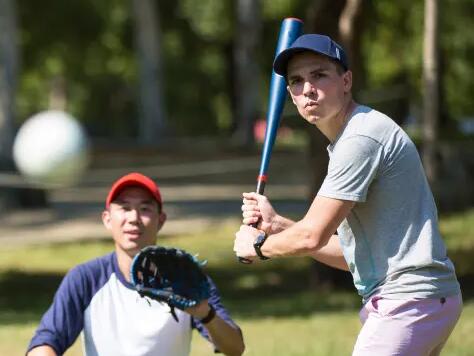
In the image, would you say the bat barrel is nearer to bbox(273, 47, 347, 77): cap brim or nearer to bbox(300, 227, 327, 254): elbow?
bbox(273, 47, 347, 77): cap brim

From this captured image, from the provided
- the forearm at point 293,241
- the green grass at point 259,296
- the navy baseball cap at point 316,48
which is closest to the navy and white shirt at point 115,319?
the forearm at point 293,241

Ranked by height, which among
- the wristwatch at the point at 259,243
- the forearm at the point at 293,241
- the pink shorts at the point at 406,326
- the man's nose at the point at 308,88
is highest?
the man's nose at the point at 308,88

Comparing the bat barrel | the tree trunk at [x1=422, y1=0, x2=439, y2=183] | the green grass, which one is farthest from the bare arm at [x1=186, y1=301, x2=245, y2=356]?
the tree trunk at [x1=422, y1=0, x2=439, y2=183]

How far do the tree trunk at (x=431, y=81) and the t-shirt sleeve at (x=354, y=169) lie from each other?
50.6ft

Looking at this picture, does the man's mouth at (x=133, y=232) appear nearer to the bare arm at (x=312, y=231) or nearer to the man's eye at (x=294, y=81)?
the bare arm at (x=312, y=231)

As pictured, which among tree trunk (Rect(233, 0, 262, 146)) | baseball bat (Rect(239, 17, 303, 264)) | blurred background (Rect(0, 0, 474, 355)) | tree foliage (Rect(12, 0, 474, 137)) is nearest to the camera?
baseball bat (Rect(239, 17, 303, 264))

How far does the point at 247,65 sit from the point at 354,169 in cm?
3349

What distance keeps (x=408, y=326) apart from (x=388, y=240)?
332mm

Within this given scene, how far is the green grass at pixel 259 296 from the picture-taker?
34.9 ft

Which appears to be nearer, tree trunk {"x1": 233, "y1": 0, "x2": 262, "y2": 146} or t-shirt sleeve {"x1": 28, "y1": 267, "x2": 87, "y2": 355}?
t-shirt sleeve {"x1": 28, "y1": 267, "x2": 87, "y2": 355}

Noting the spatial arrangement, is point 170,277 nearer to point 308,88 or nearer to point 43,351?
point 43,351

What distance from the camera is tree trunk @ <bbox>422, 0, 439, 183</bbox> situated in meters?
A: 19.9

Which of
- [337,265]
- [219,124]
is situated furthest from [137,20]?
[337,265]

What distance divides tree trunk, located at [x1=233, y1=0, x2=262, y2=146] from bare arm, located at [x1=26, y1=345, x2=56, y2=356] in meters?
30.9
